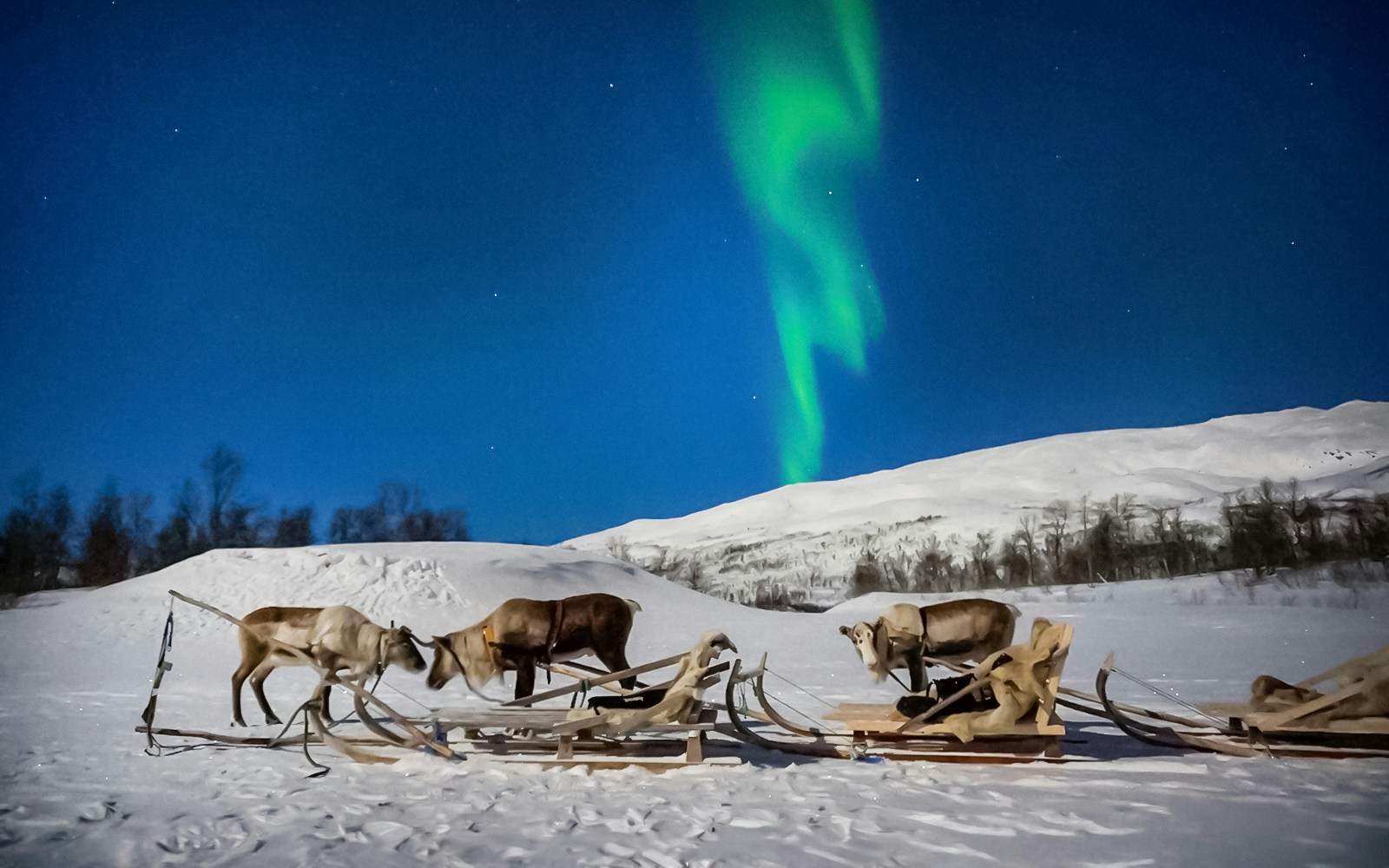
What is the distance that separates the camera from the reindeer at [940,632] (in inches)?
222

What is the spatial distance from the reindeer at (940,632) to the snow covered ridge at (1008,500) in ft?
24.3

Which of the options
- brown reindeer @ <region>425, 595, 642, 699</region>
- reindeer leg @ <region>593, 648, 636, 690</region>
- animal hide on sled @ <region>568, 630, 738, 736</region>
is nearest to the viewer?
animal hide on sled @ <region>568, 630, 738, 736</region>

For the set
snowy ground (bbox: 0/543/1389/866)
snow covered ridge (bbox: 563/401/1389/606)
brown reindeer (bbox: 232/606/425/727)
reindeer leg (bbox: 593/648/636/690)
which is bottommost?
snowy ground (bbox: 0/543/1389/866)

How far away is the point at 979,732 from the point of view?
14.1 ft

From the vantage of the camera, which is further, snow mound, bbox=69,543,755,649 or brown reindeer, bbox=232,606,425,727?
snow mound, bbox=69,543,755,649

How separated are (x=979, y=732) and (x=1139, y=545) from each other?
56.6 feet

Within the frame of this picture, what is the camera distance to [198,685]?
9219 millimetres

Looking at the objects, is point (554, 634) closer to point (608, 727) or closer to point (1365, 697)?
point (608, 727)

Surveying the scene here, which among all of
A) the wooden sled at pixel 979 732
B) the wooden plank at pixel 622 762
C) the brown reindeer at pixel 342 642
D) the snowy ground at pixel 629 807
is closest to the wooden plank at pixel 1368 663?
the snowy ground at pixel 629 807

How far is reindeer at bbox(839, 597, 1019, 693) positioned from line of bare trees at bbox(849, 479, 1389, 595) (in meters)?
7.29

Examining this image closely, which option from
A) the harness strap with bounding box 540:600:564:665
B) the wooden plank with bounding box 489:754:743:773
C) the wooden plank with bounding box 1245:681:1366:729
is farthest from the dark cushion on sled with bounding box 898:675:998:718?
the harness strap with bounding box 540:600:564:665

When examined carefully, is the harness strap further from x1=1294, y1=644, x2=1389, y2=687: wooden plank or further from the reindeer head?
x1=1294, y1=644, x2=1389, y2=687: wooden plank

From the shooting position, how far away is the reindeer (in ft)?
18.5

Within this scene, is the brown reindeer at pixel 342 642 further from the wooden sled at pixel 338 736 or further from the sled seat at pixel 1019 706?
the sled seat at pixel 1019 706
